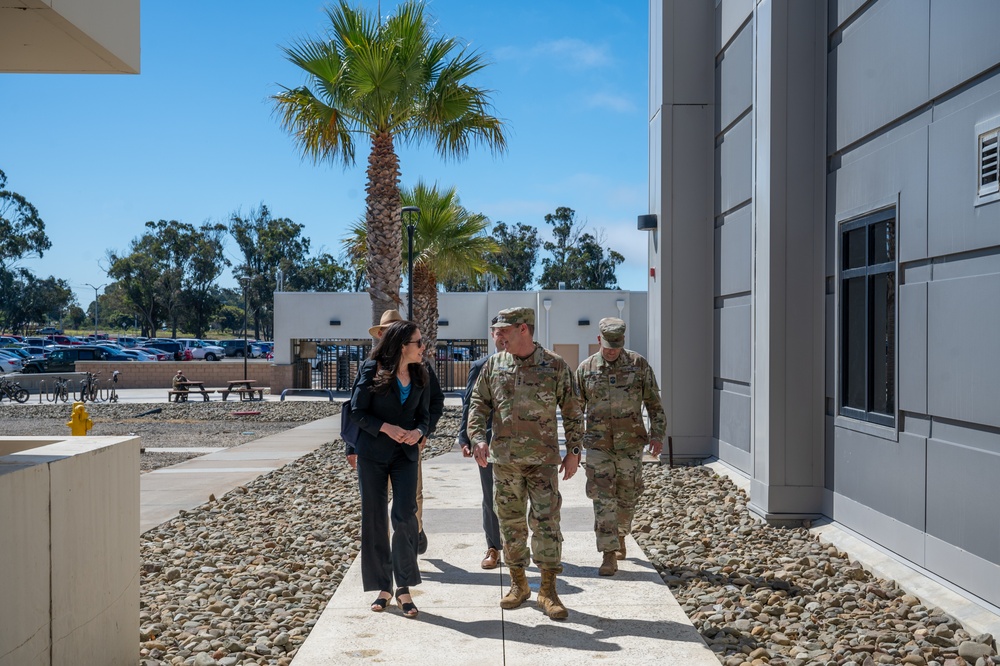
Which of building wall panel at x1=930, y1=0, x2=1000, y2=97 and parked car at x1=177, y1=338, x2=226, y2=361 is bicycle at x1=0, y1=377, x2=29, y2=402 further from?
building wall panel at x1=930, y1=0, x2=1000, y2=97

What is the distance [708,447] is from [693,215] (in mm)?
3023

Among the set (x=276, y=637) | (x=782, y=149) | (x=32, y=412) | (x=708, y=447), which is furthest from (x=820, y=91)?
(x=32, y=412)

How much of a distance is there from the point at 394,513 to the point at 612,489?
166 cm

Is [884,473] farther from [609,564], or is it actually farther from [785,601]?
[609,564]

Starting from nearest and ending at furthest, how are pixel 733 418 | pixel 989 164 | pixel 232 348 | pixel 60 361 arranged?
pixel 989 164 < pixel 733 418 < pixel 60 361 < pixel 232 348

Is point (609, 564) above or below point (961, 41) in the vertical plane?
below

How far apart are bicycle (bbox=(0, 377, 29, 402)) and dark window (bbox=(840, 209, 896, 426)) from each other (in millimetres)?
28137

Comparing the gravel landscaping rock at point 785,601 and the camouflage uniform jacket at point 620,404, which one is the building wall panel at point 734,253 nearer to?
the gravel landscaping rock at point 785,601

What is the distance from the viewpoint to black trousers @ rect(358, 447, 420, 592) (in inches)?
211

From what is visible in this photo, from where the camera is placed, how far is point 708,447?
1137 centimetres

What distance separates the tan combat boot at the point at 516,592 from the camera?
17.8 ft

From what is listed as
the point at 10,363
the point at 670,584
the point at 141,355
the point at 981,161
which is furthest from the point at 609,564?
the point at 141,355

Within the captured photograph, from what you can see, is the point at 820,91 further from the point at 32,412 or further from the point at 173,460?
the point at 32,412

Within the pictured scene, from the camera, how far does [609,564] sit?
20.4ft
